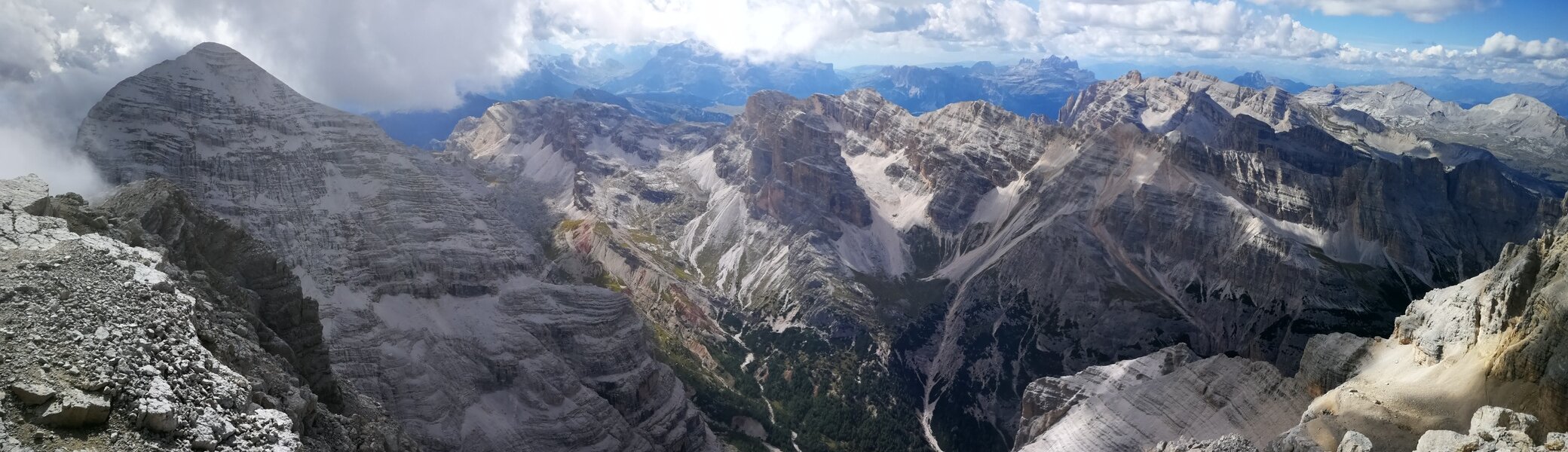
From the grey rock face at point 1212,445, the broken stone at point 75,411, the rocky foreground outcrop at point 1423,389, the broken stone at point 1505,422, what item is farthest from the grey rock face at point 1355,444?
the broken stone at point 75,411

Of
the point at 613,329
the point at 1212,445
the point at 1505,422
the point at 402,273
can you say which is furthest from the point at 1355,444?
the point at 402,273

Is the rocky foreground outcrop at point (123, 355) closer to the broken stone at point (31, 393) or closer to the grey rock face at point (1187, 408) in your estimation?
the broken stone at point (31, 393)

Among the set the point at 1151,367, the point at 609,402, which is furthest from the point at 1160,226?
the point at 609,402

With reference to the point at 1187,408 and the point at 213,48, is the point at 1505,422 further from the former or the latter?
the point at 213,48

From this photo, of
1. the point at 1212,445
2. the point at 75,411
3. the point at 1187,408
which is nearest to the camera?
the point at 75,411

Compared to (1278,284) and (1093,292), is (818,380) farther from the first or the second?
(1278,284)
